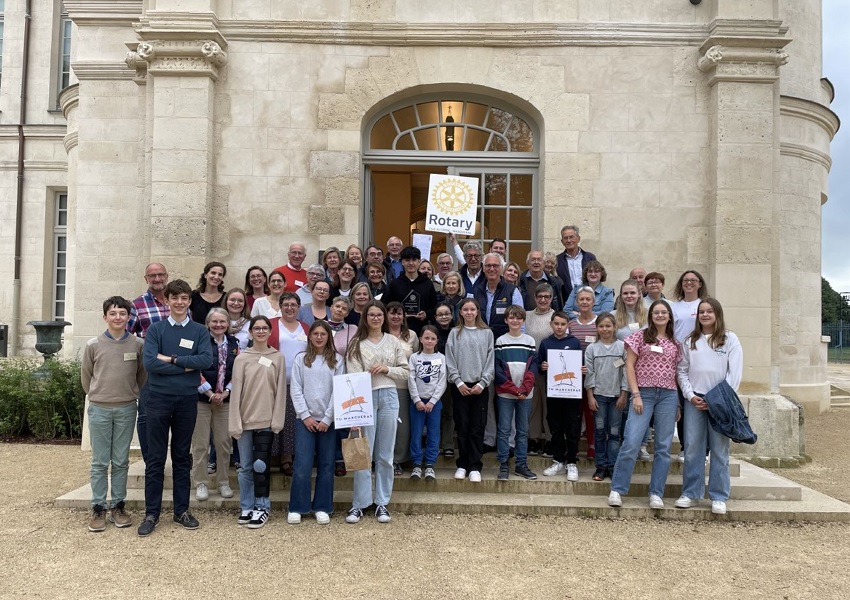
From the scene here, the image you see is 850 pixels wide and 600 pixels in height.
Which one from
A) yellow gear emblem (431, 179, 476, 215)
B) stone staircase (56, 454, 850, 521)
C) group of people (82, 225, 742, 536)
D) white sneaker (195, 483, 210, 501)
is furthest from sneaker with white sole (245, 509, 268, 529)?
yellow gear emblem (431, 179, 476, 215)

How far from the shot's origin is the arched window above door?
870 cm

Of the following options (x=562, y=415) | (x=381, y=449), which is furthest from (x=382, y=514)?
(x=562, y=415)

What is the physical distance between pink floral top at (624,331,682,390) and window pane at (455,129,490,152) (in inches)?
162

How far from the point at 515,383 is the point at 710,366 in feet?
5.41

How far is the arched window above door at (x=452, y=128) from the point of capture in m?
8.70

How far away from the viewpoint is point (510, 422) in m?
5.93

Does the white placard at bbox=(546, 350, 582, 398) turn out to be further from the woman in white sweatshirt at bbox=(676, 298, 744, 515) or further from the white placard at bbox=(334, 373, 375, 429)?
the white placard at bbox=(334, 373, 375, 429)

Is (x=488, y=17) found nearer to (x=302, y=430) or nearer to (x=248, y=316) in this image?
(x=248, y=316)

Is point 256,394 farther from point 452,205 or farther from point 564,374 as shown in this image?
point 452,205

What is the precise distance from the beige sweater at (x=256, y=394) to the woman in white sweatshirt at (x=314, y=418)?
14 cm

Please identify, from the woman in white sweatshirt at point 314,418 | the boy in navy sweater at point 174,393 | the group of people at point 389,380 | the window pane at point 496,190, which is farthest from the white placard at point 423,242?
the boy in navy sweater at point 174,393

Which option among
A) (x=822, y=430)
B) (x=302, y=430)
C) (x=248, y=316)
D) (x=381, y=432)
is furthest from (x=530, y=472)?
(x=822, y=430)

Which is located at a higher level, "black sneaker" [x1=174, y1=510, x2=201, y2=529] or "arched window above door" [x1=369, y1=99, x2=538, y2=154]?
"arched window above door" [x1=369, y1=99, x2=538, y2=154]

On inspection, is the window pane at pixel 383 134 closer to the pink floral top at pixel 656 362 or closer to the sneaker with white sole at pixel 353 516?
the pink floral top at pixel 656 362
